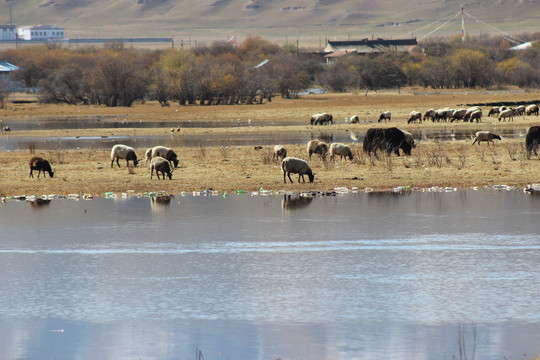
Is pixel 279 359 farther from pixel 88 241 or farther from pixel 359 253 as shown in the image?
pixel 88 241

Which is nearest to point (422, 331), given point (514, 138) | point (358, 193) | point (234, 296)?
point (234, 296)

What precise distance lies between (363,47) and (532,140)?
348 ft

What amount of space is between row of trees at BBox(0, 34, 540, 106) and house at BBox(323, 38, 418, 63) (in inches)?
553

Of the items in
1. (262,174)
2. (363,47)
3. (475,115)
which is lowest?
(262,174)

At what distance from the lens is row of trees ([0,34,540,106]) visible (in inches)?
2672

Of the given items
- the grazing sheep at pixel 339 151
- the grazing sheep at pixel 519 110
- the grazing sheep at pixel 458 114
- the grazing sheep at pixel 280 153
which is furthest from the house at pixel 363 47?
the grazing sheep at pixel 339 151

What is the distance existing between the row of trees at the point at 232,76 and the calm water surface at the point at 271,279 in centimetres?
4986

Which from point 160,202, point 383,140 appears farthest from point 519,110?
point 160,202

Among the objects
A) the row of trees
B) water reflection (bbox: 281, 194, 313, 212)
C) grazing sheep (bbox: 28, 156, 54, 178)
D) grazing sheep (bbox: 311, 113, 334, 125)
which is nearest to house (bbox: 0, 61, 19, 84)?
the row of trees

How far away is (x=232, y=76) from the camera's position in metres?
68.6

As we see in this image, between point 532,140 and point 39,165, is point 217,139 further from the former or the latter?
point 532,140

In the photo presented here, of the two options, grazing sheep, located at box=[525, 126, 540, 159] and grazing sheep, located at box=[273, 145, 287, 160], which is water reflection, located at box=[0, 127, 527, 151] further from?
grazing sheep, located at box=[525, 126, 540, 159]

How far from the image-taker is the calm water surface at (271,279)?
891 cm

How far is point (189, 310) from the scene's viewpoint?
1020 cm
